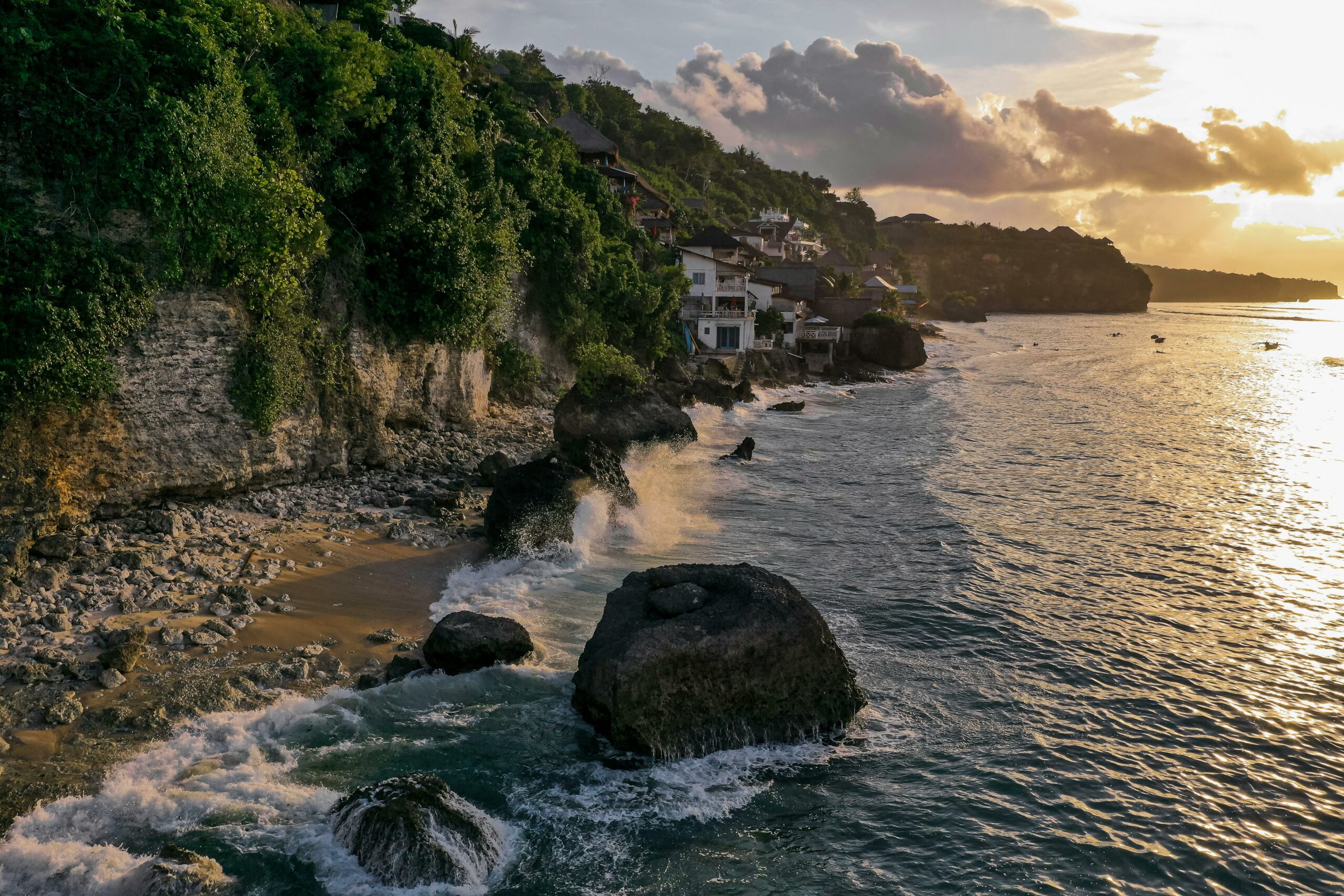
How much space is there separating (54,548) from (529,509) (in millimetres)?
9412

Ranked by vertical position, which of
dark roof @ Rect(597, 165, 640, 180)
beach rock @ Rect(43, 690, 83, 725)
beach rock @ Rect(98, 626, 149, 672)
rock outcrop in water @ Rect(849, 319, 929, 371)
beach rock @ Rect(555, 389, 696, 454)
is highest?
dark roof @ Rect(597, 165, 640, 180)

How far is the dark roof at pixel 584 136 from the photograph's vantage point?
60.9 meters

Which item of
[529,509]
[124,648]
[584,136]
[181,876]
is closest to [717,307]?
[584,136]

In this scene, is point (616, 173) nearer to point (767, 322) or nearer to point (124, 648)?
point (767, 322)

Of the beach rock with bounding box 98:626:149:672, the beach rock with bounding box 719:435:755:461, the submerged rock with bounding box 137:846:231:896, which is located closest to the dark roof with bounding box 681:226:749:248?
the beach rock with bounding box 719:435:755:461

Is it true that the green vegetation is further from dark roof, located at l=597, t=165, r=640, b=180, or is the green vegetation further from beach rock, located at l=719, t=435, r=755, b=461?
beach rock, located at l=719, t=435, r=755, b=461

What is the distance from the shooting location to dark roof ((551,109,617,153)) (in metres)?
60.9

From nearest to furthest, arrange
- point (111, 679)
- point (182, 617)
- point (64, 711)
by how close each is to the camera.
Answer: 1. point (64, 711)
2. point (111, 679)
3. point (182, 617)

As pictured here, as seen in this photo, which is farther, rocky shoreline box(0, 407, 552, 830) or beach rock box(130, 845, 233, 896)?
rocky shoreline box(0, 407, 552, 830)

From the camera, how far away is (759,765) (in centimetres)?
1224

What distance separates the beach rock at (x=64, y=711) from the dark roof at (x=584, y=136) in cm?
5498

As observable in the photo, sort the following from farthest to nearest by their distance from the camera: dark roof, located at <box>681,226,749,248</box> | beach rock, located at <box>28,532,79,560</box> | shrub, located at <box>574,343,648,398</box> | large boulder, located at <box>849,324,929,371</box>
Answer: large boulder, located at <box>849,324,929,371</box>, dark roof, located at <box>681,226,749,248</box>, shrub, located at <box>574,343,648,398</box>, beach rock, located at <box>28,532,79,560</box>

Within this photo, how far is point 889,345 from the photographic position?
2894 inches

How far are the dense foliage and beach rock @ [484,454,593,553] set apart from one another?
235 inches
